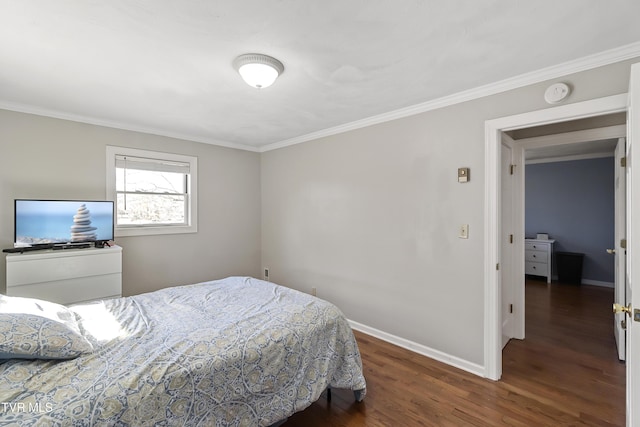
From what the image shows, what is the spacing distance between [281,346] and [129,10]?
6.44 ft

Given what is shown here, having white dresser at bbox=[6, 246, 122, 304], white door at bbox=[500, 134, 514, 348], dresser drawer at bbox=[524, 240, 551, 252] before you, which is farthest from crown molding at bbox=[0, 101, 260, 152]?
dresser drawer at bbox=[524, 240, 551, 252]

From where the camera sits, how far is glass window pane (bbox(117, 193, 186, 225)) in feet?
11.6

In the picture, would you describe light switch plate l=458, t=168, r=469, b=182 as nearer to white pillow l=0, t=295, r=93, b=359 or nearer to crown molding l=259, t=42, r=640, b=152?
crown molding l=259, t=42, r=640, b=152

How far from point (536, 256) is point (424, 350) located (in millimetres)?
4257

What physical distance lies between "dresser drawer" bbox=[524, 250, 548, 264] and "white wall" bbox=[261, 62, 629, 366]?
420 centimetres

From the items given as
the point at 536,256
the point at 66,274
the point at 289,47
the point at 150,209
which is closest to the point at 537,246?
the point at 536,256

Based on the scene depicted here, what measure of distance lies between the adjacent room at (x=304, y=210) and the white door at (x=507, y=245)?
0.03 m

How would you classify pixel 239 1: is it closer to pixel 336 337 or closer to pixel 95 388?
pixel 95 388

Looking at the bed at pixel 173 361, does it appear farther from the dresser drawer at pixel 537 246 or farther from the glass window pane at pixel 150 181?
the dresser drawer at pixel 537 246

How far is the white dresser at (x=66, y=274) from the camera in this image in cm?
253

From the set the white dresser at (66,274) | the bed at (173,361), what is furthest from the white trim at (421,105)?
the bed at (173,361)

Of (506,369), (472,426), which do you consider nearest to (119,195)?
(472,426)

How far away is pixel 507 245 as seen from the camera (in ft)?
10.3

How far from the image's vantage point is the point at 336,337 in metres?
2.07
